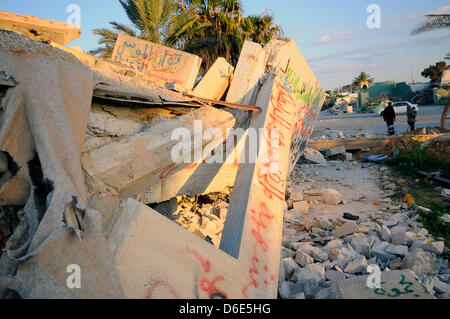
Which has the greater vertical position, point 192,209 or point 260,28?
point 260,28

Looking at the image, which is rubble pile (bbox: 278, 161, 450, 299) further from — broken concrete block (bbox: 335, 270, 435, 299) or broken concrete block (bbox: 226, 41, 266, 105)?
broken concrete block (bbox: 226, 41, 266, 105)

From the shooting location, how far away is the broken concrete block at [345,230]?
11.0 feet

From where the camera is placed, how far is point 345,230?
Result: 3.38m

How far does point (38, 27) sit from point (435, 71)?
45.2 meters

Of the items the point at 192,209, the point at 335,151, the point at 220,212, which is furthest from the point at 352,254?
the point at 335,151

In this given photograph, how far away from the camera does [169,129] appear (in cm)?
261

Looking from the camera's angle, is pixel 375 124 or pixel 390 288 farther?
pixel 375 124

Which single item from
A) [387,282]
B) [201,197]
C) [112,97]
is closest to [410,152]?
[201,197]

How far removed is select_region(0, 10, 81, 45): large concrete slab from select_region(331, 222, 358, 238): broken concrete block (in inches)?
194

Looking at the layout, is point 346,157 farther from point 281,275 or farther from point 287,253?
point 281,275

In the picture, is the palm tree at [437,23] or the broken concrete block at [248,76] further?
the palm tree at [437,23]

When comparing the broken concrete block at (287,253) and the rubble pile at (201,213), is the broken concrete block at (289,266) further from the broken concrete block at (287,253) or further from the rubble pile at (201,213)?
the rubble pile at (201,213)

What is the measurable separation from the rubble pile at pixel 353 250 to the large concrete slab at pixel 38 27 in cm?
453

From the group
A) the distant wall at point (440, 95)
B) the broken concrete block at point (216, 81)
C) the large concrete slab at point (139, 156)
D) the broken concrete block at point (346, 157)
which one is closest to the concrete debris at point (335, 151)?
the broken concrete block at point (346, 157)
